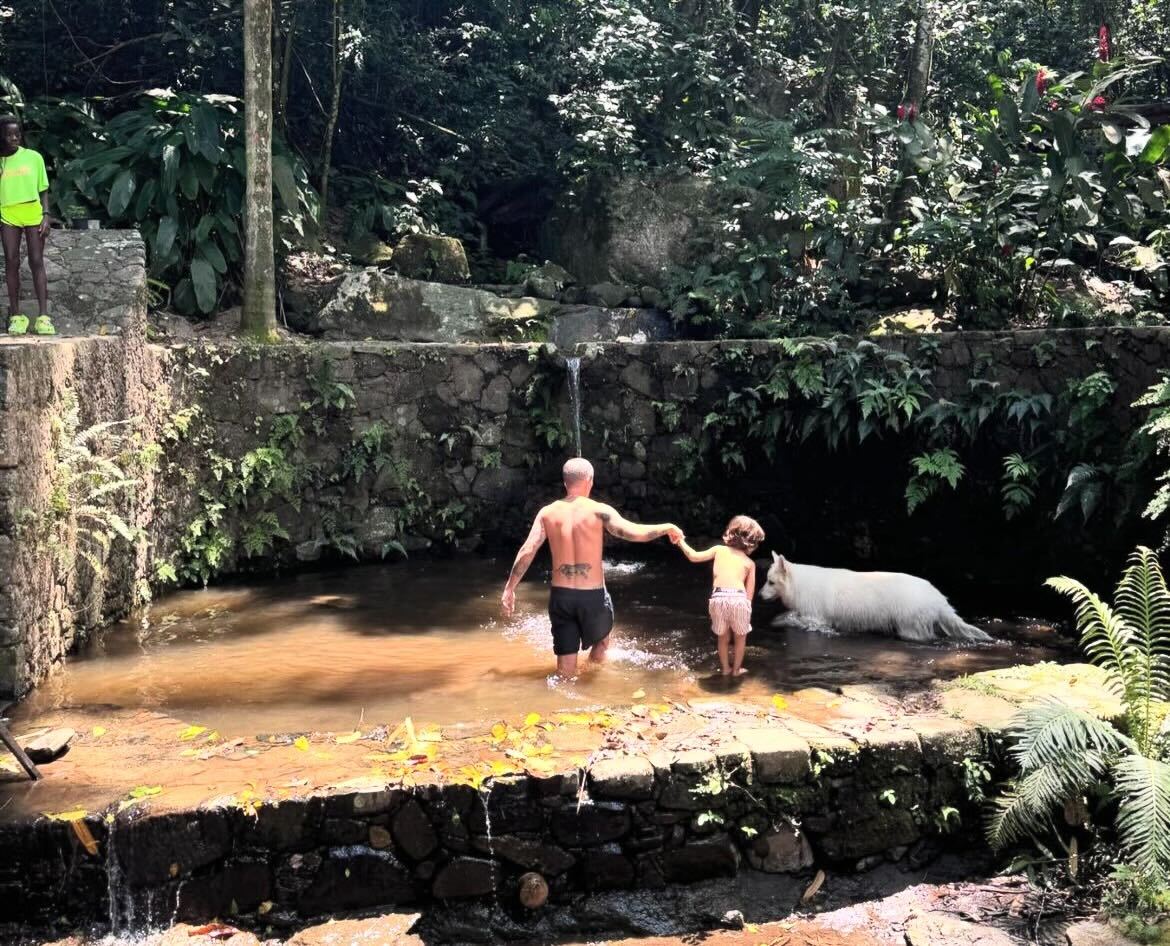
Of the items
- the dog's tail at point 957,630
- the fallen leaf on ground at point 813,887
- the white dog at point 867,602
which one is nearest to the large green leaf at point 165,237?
the white dog at point 867,602

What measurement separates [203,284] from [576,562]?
8.06 meters

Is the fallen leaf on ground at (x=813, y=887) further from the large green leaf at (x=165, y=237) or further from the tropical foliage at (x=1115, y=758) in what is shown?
the large green leaf at (x=165, y=237)

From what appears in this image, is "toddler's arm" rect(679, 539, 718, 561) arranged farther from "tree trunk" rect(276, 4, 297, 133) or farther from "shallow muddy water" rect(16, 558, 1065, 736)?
"tree trunk" rect(276, 4, 297, 133)

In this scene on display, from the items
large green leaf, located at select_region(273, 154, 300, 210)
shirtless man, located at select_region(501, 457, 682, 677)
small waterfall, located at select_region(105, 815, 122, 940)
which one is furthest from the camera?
large green leaf, located at select_region(273, 154, 300, 210)

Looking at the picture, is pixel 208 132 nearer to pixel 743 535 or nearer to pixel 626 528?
pixel 626 528

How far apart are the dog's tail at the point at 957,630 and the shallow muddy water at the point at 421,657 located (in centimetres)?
21

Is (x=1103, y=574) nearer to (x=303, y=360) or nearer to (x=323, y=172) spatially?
(x=303, y=360)

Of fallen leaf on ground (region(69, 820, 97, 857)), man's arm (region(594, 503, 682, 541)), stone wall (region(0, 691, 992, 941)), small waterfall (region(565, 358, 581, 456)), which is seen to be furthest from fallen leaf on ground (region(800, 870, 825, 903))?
small waterfall (region(565, 358, 581, 456))

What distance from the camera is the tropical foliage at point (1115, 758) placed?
14.8 feet

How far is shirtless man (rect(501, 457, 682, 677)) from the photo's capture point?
6.72 meters

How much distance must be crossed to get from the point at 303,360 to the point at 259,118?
9.87ft

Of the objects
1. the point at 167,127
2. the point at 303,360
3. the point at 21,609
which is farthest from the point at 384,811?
the point at 167,127

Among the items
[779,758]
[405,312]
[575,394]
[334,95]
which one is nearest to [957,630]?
[779,758]

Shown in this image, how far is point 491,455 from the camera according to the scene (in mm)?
11617
